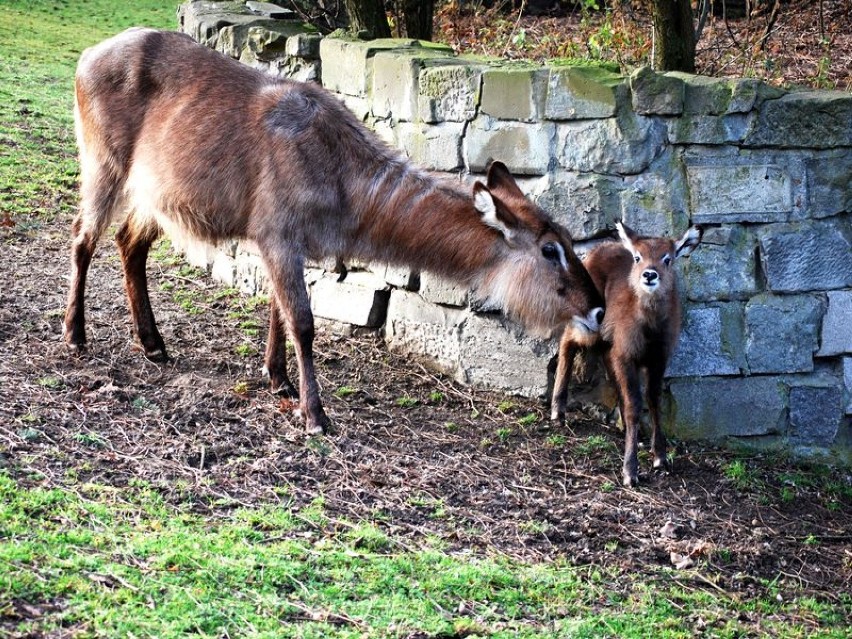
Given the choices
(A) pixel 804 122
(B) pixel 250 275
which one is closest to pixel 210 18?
(B) pixel 250 275

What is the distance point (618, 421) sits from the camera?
593 centimetres

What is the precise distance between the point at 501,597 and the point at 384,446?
1.51 metres

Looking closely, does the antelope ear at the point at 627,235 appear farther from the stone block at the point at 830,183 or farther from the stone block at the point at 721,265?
the stone block at the point at 830,183

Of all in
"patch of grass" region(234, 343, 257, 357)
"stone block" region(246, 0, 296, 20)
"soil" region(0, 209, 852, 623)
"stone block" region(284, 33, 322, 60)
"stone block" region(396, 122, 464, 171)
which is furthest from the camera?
"stone block" region(246, 0, 296, 20)

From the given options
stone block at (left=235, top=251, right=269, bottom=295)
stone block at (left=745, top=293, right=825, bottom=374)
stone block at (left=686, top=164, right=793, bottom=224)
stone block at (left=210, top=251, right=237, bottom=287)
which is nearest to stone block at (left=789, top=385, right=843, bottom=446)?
stone block at (left=745, top=293, right=825, bottom=374)

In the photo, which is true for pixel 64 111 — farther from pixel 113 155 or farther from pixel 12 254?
pixel 113 155

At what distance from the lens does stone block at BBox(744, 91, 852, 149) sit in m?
5.57

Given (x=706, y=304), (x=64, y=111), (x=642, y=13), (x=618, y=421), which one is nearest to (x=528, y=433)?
(x=618, y=421)

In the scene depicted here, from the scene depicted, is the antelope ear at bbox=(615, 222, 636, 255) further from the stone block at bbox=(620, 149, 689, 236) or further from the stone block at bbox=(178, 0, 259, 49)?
the stone block at bbox=(178, 0, 259, 49)

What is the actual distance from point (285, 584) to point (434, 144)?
3.03 metres

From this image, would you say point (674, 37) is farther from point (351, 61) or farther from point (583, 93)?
point (351, 61)

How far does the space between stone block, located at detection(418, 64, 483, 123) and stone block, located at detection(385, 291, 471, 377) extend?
1083 mm

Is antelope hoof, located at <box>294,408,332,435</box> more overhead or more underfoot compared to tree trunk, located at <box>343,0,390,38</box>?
more underfoot

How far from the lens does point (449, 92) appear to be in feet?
19.6
